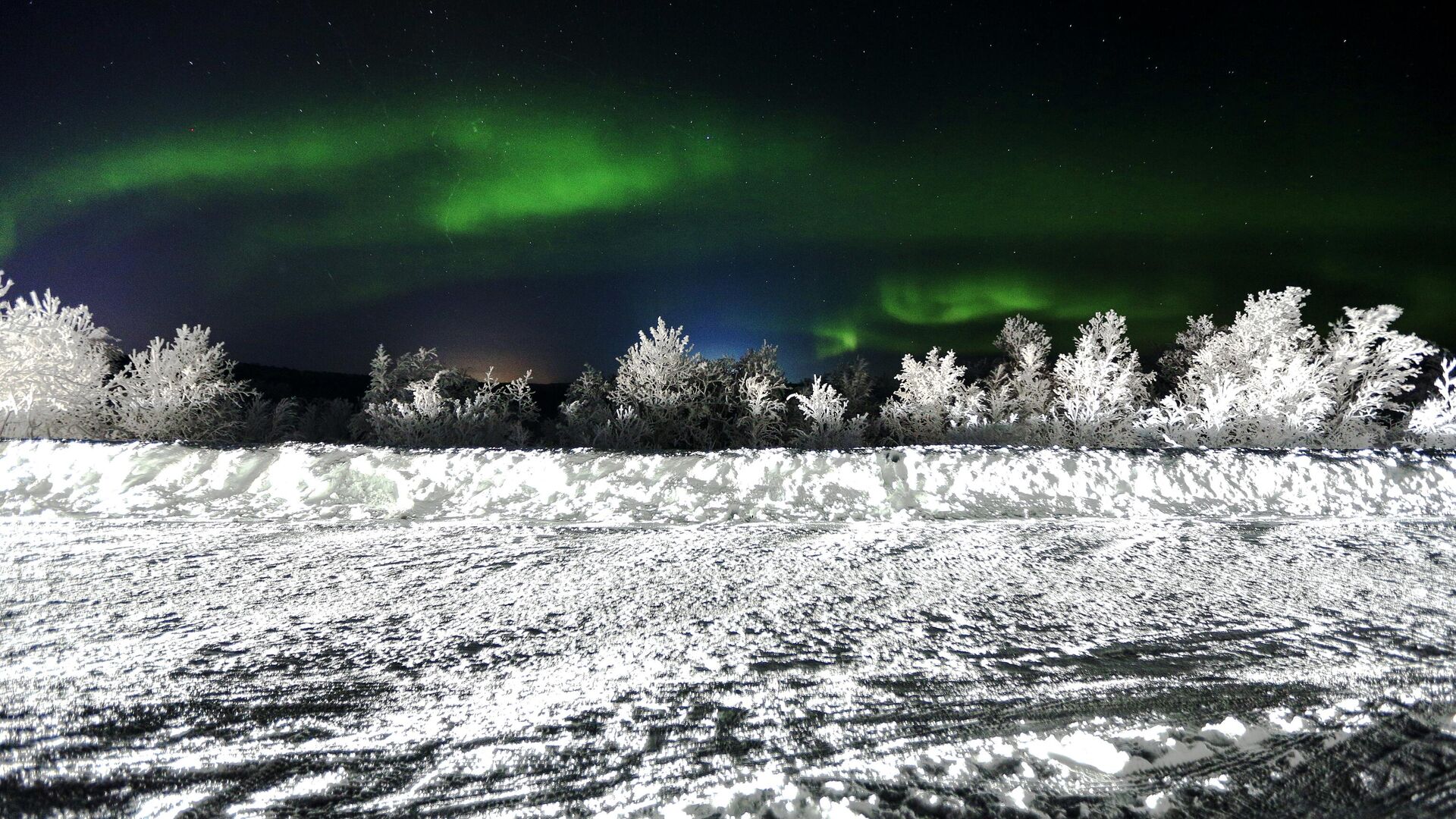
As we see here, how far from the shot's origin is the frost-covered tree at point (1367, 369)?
46.4ft

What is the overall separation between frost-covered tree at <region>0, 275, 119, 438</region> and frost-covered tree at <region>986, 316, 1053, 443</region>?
18289mm

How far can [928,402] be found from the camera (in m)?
20.5

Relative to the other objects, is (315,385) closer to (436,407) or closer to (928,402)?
(436,407)

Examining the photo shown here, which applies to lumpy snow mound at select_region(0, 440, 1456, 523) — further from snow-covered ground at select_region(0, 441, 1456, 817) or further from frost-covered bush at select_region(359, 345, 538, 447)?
frost-covered bush at select_region(359, 345, 538, 447)

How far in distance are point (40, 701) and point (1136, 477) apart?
6.57 meters

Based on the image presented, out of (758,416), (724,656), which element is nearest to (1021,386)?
(758,416)

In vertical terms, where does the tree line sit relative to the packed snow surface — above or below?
above

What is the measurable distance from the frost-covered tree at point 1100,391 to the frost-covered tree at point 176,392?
19.8 metres

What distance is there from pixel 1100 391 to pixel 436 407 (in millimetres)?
20050

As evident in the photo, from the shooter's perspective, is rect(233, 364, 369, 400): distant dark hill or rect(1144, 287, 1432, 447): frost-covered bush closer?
rect(1144, 287, 1432, 447): frost-covered bush

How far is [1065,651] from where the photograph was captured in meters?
2.48

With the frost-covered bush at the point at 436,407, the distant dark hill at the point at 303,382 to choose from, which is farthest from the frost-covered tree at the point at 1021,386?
the distant dark hill at the point at 303,382

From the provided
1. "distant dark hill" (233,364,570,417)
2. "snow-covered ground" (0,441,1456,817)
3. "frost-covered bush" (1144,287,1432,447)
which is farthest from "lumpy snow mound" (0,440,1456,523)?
"distant dark hill" (233,364,570,417)

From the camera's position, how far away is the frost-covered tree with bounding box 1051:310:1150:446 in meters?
15.4
